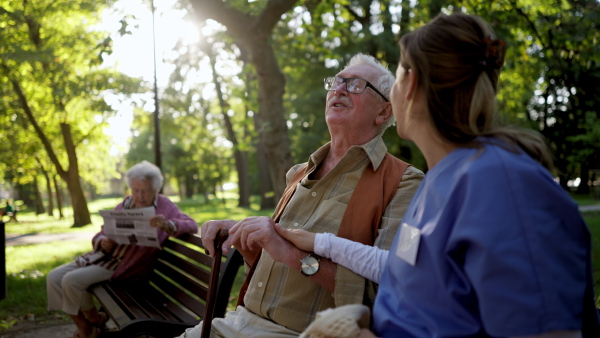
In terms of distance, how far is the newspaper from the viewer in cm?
433

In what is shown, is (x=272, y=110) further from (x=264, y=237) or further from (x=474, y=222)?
(x=474, y=222)

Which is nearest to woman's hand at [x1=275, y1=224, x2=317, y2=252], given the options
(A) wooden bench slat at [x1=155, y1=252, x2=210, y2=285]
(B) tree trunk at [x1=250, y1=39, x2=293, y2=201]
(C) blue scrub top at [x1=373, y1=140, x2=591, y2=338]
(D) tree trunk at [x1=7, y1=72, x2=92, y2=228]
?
(C) blue scrub top at [x1=373, y1=140, x2=591, y2=338]

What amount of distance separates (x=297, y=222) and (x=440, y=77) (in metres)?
1.25

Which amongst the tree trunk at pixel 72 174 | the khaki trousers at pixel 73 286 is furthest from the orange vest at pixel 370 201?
the tree trunk at pixel 72 174

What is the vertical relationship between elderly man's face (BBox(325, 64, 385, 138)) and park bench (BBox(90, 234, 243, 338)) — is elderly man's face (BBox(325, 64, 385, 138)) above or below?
above

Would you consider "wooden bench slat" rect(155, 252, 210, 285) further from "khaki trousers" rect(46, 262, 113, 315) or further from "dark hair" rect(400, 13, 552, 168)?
"dark hair" rect(400, 13, 552, 168)

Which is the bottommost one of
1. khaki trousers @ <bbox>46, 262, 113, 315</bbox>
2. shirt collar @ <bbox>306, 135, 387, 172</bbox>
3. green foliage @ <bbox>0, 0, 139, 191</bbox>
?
khaki trousers @ <bbox>46, 262, 113, 315</bbox>

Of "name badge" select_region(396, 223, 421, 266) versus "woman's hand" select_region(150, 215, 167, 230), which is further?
"woman's hand" select_region(150, 215, 167, 230)

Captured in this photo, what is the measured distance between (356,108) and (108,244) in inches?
117

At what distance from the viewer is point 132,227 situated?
14.5 ft

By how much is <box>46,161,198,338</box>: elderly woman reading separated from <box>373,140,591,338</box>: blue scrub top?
132 inches

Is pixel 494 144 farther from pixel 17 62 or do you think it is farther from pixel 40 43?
pixel 40 43

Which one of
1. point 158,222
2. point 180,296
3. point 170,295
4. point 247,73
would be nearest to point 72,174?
point 247,73

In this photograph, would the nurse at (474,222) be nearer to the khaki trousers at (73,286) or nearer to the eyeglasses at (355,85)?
the eyeglasses at (355,85)
